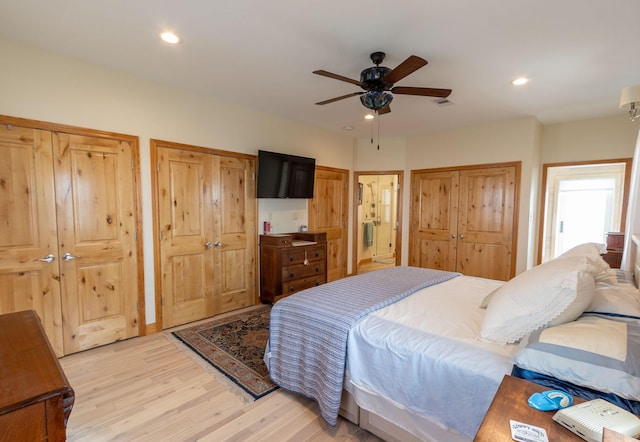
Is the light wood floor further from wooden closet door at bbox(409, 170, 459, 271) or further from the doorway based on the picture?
the doorway

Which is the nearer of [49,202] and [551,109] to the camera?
[49,202]

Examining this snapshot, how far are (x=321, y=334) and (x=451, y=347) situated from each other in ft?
2.43

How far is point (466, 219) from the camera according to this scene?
470 centimetres

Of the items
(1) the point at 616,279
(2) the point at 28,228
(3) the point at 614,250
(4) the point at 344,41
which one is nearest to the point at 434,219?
(3) the point at 614,250

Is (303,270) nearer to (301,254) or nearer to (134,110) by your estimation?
(301,254)

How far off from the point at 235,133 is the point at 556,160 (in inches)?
184

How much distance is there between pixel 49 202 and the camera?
2568mm

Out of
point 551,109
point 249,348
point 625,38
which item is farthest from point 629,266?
point 249,348

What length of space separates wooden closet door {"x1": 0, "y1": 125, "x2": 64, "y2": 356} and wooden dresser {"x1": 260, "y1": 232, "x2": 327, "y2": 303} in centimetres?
212

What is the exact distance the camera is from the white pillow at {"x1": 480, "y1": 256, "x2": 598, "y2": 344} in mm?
1274

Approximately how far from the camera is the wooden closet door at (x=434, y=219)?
4828mm

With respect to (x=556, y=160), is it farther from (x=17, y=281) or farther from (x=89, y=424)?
(x=17, y=281)

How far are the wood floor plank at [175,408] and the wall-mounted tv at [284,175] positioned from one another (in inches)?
87.1

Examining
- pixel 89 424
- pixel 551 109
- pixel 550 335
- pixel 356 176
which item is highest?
pixel 551 109
